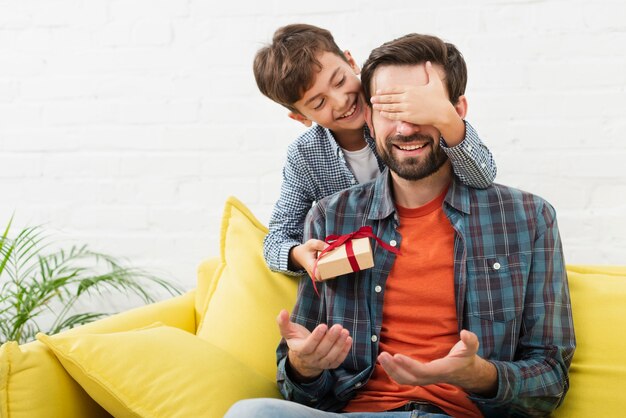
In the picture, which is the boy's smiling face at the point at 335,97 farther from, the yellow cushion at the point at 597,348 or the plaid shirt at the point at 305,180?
the yellow cushion at the point at 597,348

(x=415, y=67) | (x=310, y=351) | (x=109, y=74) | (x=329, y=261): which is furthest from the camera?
(x=109, y=74)

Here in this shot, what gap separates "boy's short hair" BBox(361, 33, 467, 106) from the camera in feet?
5.39

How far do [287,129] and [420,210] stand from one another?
856 millimetres

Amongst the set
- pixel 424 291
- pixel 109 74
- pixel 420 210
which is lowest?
pixel 424 291

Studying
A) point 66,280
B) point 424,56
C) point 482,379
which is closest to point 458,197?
point 424,56

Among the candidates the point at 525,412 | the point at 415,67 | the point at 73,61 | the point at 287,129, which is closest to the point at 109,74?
the point at 73,61

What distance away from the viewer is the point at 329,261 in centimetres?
152

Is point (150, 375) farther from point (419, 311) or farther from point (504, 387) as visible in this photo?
point (504, 387)

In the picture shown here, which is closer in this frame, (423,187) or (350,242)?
(350,242)

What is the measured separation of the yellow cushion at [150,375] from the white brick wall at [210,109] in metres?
0.92

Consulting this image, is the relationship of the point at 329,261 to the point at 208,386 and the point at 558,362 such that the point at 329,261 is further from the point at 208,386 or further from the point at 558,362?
the point at 558,362

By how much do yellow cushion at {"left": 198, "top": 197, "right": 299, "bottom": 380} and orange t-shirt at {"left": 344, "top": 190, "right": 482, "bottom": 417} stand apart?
1.05 ft

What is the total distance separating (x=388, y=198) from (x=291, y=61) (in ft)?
1.35

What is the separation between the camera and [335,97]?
5.92 feet
